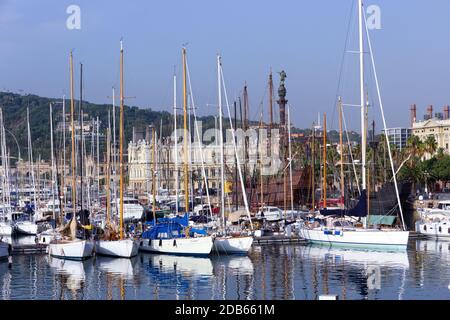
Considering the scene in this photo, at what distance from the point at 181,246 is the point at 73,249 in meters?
6.03

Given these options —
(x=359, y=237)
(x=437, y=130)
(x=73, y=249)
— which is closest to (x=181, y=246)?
(x=73, y=249)

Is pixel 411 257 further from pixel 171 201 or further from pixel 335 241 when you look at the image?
pixel 171 201

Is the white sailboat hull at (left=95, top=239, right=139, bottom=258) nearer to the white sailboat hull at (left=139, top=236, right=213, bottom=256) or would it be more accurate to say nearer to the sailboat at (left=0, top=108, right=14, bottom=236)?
the white sailboat hull at (left=139, top=236, right=213, bottom=256)

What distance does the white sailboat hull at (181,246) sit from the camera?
4741 centimetres

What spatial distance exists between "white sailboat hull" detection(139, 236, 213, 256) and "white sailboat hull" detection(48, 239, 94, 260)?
3511 mm

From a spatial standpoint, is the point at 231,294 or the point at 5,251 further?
the point at 5,251

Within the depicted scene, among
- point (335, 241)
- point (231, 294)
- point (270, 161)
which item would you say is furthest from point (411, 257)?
point (270, 161)

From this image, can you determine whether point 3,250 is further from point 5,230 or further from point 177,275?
point 5,230

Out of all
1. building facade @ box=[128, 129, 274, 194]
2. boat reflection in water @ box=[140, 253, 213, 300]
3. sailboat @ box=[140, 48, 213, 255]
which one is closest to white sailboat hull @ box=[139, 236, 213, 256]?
sailboat @ box=[140, 48, 213, 255]

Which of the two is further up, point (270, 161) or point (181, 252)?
point (270, 161)

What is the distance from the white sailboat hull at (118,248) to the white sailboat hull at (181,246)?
1410mm

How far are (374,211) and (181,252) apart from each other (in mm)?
15508

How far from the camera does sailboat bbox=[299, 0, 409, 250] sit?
5012 centimetres
